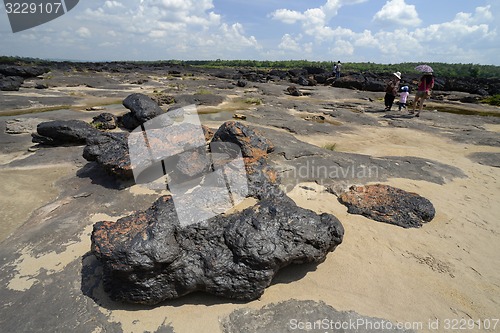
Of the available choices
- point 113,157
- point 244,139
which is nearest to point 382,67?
point 244,139

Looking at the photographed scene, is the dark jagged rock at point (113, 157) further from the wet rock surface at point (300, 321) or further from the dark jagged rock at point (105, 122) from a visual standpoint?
the dark jagged rock at point (105, 122)

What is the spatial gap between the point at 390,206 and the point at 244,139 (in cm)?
298

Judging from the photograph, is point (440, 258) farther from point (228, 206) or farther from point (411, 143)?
point (411, 143)

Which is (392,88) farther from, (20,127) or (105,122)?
(20,127)

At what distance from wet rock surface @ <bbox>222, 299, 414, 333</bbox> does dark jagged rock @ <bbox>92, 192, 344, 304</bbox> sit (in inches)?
7.9

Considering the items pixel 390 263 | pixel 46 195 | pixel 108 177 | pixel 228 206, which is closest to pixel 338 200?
pixel 390 263

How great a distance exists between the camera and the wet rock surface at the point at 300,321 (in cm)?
274

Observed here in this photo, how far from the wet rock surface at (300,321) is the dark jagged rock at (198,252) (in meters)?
0.20

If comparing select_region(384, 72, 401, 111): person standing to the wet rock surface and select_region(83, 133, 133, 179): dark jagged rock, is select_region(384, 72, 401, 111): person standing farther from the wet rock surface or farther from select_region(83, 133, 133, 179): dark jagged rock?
the wet rock surface

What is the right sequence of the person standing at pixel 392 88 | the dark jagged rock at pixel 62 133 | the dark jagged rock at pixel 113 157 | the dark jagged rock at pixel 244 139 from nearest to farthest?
the dark jagged rock at pixel 113 157
the dark jagged rock at pixel 244 139
the dark jagged rock at pixel 62 133
the person standing at pixel 392 88

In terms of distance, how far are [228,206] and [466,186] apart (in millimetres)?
5050

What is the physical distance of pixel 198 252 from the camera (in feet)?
9.87

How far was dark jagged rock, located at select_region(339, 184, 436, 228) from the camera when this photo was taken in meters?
4.41

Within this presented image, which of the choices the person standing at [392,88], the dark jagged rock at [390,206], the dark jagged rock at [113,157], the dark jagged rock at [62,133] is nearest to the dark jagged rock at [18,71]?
the dark jagged rock at [62,133]
